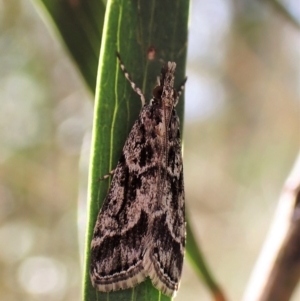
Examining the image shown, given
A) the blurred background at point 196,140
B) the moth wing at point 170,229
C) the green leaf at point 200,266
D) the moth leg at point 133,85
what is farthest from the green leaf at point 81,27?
the blurred background at point 196,140

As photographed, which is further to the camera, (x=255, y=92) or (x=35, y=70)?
(x=255, y=92)

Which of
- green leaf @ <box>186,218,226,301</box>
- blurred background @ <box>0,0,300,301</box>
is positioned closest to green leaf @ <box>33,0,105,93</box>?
green leaf @ <box>186,218,226,301</box>

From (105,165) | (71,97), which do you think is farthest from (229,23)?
(105,165)

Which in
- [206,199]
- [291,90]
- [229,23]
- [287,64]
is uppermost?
[229,23]

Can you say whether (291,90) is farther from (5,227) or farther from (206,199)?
(5,227)

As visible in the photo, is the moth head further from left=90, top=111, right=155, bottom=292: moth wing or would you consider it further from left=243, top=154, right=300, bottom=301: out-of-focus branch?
left=243, top=154, right=300, bottom=301: out-of-focus branch

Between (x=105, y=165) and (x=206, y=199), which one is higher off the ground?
(x=206, y=199)

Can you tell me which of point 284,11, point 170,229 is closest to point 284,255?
point 170,229
